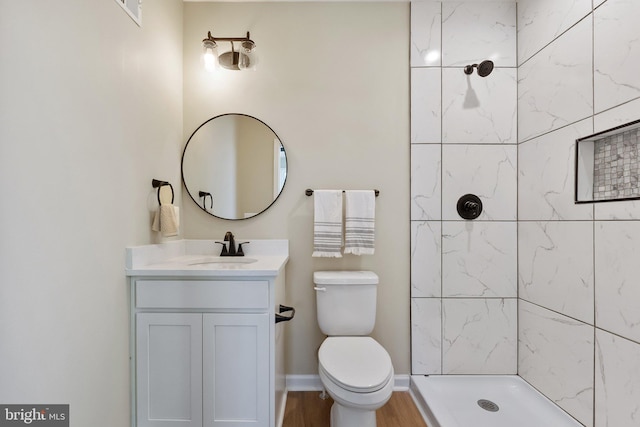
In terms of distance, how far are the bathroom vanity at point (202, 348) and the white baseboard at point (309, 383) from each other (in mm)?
589

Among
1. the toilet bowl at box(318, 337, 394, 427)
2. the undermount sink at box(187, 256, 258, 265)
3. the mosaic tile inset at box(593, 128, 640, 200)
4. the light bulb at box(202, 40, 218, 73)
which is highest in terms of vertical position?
the light bulb at box(202, 40, 218, 73)

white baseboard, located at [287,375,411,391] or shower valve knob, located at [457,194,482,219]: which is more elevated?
shower valve knob, located at [457,194,482,219]

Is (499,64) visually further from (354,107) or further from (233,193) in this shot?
(233,193)

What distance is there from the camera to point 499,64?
1.78 meters

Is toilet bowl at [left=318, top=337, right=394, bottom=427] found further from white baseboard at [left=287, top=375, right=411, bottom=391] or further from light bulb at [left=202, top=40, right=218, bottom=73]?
light bulb at [left=202, top=40, right=218, bottom=73]

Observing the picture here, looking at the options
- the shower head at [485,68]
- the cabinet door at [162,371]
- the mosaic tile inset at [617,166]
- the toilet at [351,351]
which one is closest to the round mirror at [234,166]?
the toilet at [351,351]

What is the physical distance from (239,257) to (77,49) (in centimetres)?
117

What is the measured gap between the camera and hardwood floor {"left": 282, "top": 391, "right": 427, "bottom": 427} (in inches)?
58.6

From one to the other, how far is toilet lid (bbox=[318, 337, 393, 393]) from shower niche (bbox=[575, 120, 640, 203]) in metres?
1.24

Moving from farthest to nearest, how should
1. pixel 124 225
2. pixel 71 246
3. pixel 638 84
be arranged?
pixel 124 225 < pixel 638 84 < pixel 71 246

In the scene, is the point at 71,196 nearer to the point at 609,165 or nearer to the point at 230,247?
the point at 230,247

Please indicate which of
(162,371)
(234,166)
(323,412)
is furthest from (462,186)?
(162,371)

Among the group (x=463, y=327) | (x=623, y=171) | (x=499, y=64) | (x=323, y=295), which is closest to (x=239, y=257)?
(x=323, y=295)

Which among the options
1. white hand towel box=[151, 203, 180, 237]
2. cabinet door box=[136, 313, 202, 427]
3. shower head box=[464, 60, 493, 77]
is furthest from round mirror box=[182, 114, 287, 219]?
shower head box=[464, 60, 493, 77]
